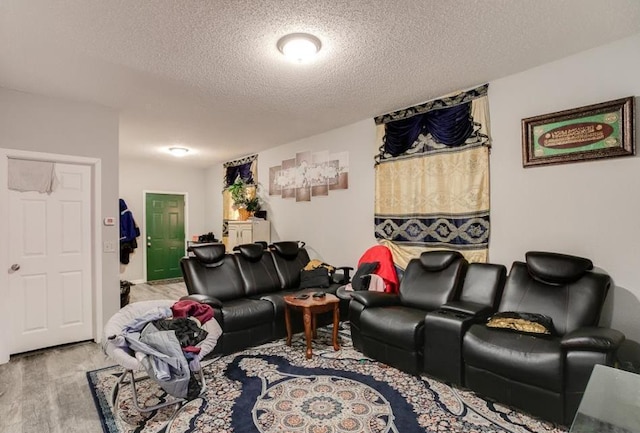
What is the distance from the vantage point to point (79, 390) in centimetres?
275

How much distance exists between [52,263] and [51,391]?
60.1 inches

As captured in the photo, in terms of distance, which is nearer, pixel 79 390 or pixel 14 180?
pixel 79 390

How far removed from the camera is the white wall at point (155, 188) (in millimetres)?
7348

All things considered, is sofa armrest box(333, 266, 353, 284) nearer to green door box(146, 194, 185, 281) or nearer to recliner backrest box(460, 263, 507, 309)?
recliner backrest box(460, 263, 507, 309)

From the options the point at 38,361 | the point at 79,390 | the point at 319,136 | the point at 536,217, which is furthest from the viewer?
the point at 319,136

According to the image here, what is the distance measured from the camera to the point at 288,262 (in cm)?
475

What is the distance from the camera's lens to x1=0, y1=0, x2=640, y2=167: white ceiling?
2.17 metres

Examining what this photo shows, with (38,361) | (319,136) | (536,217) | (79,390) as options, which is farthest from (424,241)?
(38,361)

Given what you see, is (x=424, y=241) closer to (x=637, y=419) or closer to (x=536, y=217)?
(x=536, y=217)

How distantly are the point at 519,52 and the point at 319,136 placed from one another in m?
3.06

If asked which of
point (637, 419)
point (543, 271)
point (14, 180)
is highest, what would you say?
point (14, 180)

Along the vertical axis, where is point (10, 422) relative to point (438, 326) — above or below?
below

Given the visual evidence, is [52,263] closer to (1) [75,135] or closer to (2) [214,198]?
(1) [75,135]

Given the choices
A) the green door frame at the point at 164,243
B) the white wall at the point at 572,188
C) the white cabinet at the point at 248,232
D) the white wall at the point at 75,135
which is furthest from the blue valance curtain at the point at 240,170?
the white wall at the point at 572,188
